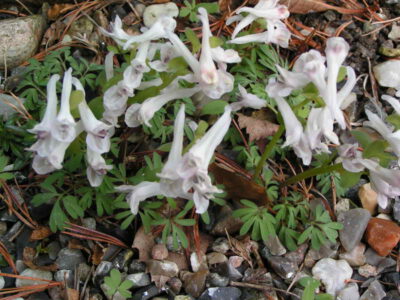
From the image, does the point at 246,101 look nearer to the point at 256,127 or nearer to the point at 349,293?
the point at 256,127

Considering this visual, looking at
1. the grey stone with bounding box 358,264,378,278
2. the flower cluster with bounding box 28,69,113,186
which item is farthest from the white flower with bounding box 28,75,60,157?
the grey stone with bounding box 358,264,378,278

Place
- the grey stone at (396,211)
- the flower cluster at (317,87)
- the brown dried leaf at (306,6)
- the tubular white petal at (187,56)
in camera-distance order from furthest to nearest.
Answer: the brown dried leaf at (306,6) < the grey stone at (396,211) < the tubular white petal at (187,56) < the flower cluster at (317,87)

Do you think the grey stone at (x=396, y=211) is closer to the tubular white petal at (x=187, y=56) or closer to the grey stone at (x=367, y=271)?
the grey stone at (x=367, y=271)

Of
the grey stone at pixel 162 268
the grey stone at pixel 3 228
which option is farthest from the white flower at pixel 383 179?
the grey stone at pixel 3 228

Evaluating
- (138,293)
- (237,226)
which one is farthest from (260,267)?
(138,293)

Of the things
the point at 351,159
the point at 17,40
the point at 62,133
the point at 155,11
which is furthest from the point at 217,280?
the point at 17,40

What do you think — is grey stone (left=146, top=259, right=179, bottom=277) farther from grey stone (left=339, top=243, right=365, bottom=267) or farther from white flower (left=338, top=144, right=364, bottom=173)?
white flower (left=338, top=144, right=364, bottom=173)
